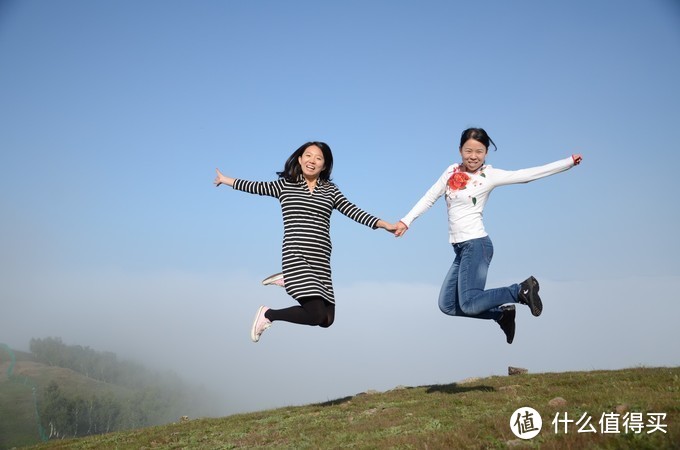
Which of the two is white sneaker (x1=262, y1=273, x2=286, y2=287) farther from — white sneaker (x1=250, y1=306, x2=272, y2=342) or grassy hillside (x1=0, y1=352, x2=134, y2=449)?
grassy hillside (x1=0, y1=352, x2=134, y2=449)

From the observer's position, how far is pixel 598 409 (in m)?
7.62

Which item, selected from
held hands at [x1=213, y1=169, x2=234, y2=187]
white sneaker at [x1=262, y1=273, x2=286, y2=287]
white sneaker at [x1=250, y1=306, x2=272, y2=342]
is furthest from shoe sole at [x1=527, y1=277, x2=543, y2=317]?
held hands at [x1=213, y1=169, x2=234, y2=187]

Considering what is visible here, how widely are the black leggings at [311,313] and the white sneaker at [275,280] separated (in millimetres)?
424

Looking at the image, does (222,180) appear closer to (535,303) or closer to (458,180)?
(458,180)

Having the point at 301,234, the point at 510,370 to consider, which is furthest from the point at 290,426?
the point at 510,370

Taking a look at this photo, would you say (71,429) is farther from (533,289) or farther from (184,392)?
(533,289)

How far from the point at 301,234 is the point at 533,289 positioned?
351 centimetres

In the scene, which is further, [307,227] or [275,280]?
[275,280]

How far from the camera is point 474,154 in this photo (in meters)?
9.22

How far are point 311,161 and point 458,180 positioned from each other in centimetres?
234

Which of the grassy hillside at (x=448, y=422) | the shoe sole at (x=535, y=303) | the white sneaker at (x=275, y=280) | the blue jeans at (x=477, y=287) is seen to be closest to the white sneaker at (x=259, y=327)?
the white sneaker at (x=275, y=280)

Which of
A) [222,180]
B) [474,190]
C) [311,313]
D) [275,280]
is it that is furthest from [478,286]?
[222,180]

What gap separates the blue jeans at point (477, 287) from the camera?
8.52 metres

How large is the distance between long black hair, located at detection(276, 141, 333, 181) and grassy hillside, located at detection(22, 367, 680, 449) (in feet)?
14.0
